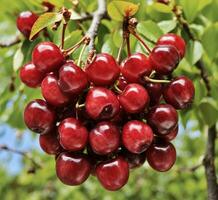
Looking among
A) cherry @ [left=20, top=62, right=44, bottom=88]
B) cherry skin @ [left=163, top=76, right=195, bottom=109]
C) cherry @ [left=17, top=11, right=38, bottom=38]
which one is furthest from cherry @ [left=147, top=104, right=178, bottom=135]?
cherry @ [left=17, top=11, right=38, bottom=38]

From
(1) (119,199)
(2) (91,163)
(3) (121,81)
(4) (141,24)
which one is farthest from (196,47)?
(1) (119,199)

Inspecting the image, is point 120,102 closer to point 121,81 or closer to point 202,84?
point 121,81

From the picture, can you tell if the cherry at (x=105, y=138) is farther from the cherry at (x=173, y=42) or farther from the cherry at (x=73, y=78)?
the cherry at (x=173, y=42)

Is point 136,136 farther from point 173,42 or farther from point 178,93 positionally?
point 173,42

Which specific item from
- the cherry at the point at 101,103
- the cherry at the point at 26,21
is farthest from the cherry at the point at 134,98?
the cherry at the point at 26,21

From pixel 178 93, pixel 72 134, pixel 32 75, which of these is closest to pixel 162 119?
pixel 178 93

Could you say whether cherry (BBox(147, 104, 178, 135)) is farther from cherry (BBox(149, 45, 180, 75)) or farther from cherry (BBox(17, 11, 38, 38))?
cherry (BBox(17, 11, 38, 38))
